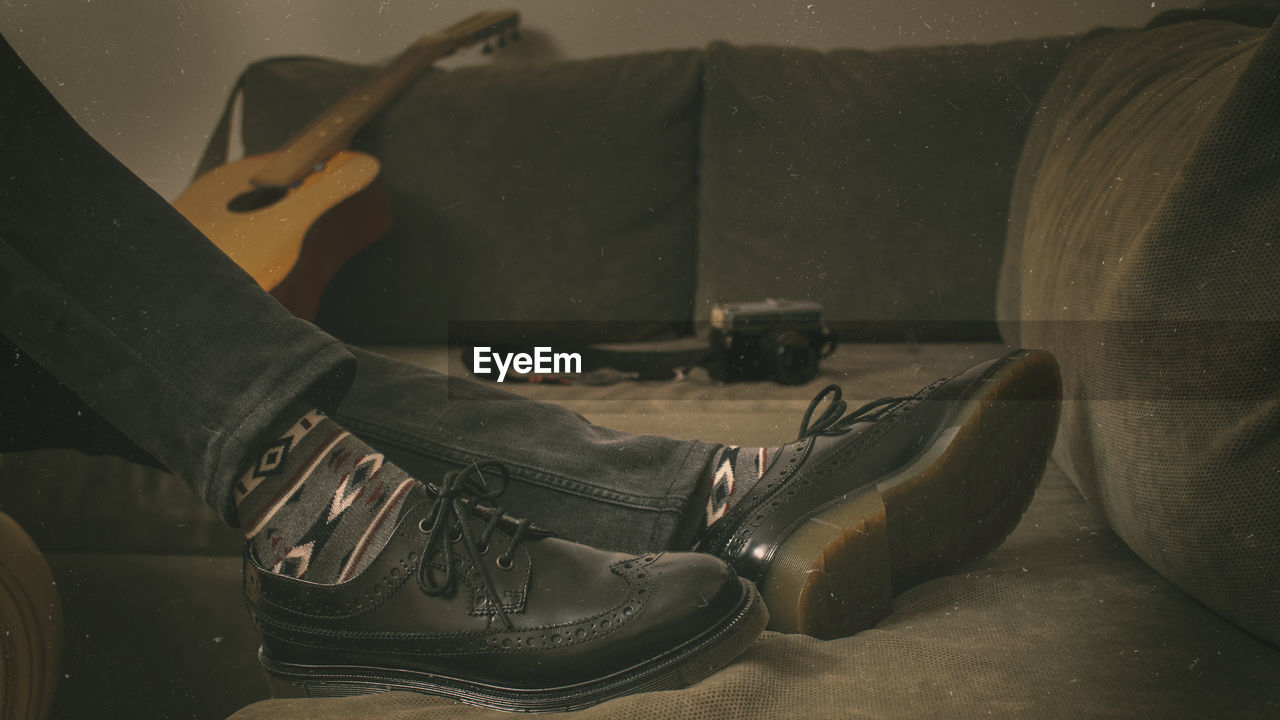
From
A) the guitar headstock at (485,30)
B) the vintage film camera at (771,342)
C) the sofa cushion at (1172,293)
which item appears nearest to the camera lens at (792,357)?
the vintage film camera at (771,342)

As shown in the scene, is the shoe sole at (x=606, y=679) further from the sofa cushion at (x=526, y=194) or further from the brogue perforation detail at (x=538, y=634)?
the sofa cushion at (x=526, y=194)

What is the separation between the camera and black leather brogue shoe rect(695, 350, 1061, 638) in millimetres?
311

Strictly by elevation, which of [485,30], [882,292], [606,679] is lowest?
[606,679]

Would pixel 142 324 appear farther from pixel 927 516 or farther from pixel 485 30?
pixel 927 516

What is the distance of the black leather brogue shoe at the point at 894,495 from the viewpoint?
31 cm

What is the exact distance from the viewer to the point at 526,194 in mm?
419

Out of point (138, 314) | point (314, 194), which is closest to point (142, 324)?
point (138, 314)

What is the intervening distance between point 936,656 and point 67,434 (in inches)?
16.8

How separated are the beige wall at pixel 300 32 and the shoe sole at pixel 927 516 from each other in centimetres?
17

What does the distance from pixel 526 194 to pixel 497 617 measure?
236 millimetres

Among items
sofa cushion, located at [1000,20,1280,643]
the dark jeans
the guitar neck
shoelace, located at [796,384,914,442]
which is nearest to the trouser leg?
the dark jeans

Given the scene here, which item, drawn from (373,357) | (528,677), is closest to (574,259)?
Answer: (373,357)

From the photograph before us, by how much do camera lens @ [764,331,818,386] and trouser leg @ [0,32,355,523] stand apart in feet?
0.69

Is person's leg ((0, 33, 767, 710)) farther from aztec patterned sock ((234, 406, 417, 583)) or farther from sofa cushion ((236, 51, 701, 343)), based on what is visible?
sofa cushion ((236, 51, 701, 343))
